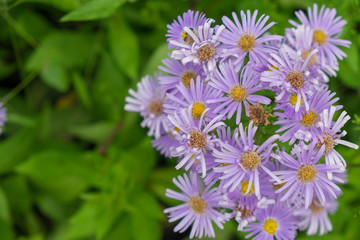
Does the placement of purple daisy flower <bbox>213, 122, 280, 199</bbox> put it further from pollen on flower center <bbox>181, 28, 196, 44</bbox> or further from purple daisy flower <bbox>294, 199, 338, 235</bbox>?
purple daisy flower <bbox>294, 199, 338, 235</bbox>


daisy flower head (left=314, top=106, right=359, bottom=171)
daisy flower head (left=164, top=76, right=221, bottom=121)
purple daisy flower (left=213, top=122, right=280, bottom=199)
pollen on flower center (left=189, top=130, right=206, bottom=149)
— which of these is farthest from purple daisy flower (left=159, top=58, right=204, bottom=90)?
daisy flower head (left=314, top=106, right=359, bottom=171)

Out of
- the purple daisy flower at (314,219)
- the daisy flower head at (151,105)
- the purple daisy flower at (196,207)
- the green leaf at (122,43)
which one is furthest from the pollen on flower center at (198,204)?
the green leaf at (122,43)

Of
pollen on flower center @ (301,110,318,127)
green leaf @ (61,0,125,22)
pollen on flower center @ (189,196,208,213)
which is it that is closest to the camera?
pollen on flower center @ (301,110,318,127)

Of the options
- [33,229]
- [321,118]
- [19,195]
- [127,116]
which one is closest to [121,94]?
[127,116]

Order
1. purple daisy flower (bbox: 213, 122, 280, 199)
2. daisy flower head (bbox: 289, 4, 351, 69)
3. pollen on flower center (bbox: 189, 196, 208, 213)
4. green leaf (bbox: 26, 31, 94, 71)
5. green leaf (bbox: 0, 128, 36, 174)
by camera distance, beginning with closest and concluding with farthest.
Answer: purple daisy flower (bbox: 213, 122, 280, 199)
pollen on flower center (bbox: 189, 196, 208, 213)
daisy flower head (bbox: 289, 4, 351, 69)
green leaf (bbox: 0, 128, 36, 174)
green leaf (bbox: 26, 31, 94, 71)

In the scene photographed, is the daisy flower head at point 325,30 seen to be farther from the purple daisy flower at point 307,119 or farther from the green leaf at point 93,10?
the green leaf at point 93,10

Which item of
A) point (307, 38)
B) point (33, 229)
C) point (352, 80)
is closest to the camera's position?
point (307, 38)

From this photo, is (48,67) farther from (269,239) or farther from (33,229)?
(269,239)
